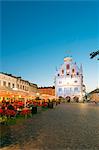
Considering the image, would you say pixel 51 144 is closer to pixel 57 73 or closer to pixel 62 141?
pixel 62 141

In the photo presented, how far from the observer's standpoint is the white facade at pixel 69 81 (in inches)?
3971

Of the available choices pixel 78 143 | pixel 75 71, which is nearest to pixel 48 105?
pixel 78 143

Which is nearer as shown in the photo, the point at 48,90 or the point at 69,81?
the point at 69,81

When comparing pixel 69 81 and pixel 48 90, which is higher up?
pixel 69 81

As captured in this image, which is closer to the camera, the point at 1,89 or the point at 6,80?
the point at 1,89

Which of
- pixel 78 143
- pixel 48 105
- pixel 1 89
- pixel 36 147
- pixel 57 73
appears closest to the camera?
pixel 36 147

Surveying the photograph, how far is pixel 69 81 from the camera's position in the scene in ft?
338

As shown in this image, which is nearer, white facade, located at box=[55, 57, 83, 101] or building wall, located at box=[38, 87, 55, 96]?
white facade, located at box=[55, 57, 83, 101]

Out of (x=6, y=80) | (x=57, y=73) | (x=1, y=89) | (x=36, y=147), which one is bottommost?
(x=36, y=147)

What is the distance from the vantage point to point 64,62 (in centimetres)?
10962

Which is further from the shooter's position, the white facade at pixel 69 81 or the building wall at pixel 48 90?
the building wall at pixel 48 90

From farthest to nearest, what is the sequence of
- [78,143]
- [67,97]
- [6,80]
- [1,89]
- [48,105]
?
[67,97] < [6,80] < [48,105] < [1,89] < [78,143]

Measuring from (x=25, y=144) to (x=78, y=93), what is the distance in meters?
92.3

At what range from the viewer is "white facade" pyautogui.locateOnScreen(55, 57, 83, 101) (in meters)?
101
